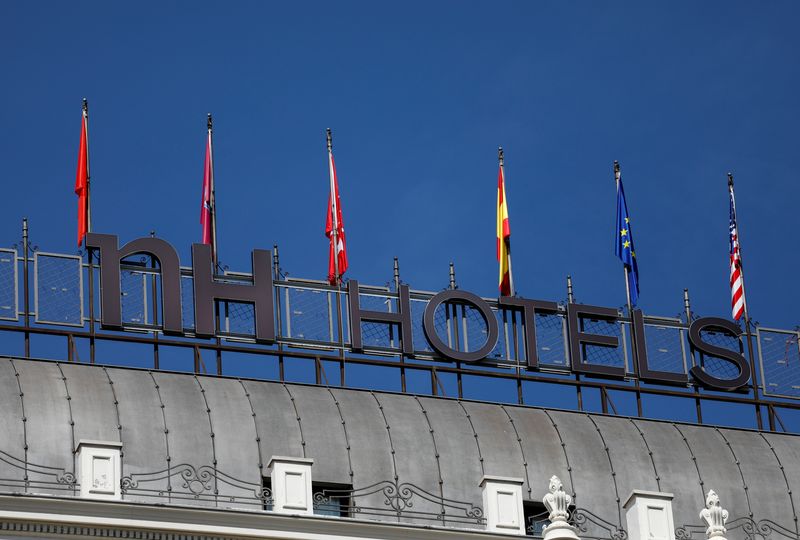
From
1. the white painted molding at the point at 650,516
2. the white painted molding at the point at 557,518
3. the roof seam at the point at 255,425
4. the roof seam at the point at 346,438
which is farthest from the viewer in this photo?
the roof seam at the point at 346,438

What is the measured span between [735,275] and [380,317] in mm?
14055

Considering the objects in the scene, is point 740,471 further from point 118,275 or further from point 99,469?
point 99,469

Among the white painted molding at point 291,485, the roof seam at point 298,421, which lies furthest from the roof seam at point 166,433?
the roof seam at point 298,421

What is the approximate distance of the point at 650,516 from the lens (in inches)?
2800

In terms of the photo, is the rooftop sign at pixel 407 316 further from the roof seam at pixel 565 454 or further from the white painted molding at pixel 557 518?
the white painted molding at pixel 557 518

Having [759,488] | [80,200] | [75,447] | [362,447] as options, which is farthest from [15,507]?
[759,488]

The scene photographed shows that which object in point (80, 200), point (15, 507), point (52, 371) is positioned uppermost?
point (80, 200)

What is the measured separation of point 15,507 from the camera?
63.4 meters

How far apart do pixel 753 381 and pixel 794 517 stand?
6.90 meters

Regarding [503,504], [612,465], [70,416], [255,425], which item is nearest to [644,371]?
[612,465]

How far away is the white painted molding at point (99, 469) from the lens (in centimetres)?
6550

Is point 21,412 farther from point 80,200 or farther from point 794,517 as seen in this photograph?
point 794,517

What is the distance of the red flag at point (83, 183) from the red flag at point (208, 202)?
13.0 feet

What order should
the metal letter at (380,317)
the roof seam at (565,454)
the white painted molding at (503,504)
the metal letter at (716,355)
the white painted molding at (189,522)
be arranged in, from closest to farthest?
the white painted molding at (189,522)
the white painted molding at (503,504)
the roof seam at (565,454)
the metal letter at (380,317)
the metal letter at (716,355)
